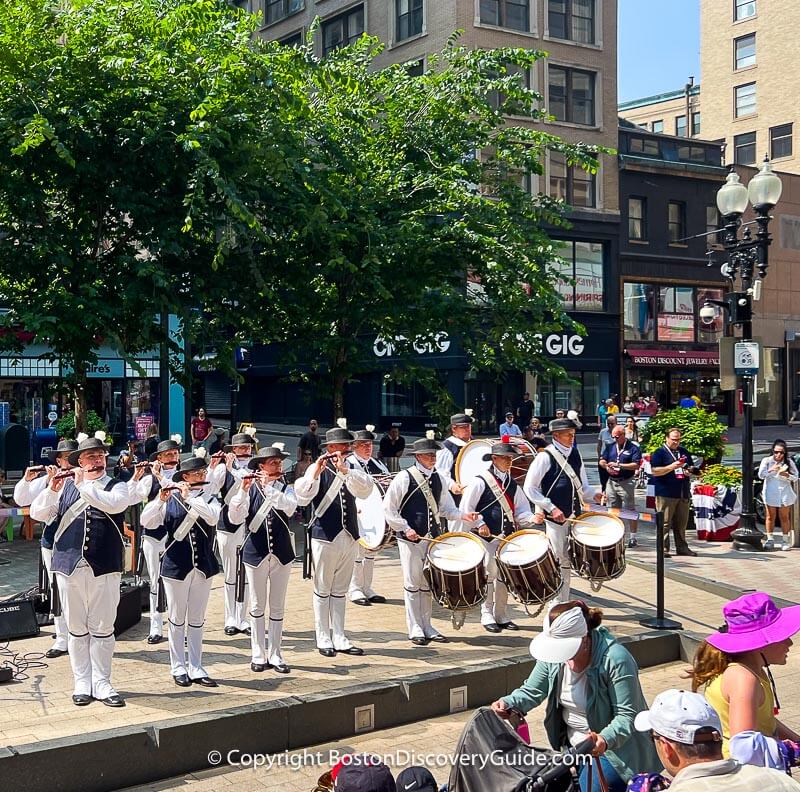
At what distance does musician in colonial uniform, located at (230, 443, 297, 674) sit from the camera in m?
9.25

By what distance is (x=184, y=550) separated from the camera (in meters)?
8.77

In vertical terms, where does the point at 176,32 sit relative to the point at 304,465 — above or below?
above

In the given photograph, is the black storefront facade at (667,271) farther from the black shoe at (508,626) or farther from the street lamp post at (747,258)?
the black shoe at (508,626)

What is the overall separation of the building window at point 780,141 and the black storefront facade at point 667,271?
405 inches

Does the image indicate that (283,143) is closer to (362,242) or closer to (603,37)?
(362,242)

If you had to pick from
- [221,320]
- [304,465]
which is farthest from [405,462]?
[221,320]

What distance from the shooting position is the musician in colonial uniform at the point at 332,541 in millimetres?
9844

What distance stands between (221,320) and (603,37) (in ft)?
95.9

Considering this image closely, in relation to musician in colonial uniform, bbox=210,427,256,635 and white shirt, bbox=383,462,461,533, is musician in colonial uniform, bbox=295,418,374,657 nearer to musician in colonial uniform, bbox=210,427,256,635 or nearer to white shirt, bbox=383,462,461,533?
white shirt, bbox=383,462,461,533

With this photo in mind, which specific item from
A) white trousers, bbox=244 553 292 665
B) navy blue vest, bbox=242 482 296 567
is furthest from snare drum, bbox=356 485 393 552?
white trousers, bbox=244 553 292 665

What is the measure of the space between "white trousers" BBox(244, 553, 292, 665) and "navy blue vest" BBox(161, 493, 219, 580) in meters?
0.52

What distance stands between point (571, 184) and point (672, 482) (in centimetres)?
2697

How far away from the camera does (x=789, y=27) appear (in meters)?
51.3

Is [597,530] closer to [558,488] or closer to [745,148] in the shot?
[558,488]
